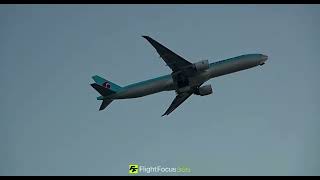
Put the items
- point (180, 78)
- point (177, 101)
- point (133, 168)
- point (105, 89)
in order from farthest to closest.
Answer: point (177, 101) < point (180, 78) < point (105, 89) < point (133, 168)

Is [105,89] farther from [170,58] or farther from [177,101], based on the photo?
[177,101]

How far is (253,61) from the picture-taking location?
128 ft

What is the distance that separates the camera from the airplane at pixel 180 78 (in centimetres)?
3809

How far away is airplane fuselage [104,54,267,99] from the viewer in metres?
38.2

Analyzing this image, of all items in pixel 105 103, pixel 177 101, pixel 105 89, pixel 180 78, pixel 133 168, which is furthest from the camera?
pixel 177 101

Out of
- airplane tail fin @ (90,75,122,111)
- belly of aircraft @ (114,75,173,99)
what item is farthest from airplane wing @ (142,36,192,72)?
A: airplane tail fin @ (90,75,122,111)

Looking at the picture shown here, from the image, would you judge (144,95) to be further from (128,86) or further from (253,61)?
(253,61)

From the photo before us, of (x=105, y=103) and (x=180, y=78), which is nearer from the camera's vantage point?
(x=105, y=103)

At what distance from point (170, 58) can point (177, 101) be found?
14.2ft

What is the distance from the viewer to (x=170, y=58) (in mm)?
38062

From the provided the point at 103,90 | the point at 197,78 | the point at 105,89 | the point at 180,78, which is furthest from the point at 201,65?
the point at 103,90
